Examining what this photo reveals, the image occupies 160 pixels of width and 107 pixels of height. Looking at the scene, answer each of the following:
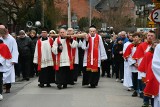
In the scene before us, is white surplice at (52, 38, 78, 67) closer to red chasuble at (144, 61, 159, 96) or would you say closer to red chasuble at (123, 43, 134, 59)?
red chasuble at (123, 43, 134, 59)

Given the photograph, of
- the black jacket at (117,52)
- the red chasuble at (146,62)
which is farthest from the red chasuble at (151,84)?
the black jacket at (117,52)

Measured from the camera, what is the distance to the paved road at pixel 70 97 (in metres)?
11.3

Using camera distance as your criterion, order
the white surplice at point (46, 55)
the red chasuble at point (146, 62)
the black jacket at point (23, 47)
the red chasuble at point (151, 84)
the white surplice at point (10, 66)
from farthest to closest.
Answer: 1. the black jacket at point (23, 47)
2. the white surplice at point (46, 55)
3. the white surplice at point (10, 66)
4. the red chasuble at point (146, 62)
5. the red chasuble at point (151, 84)

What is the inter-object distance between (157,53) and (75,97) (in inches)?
201

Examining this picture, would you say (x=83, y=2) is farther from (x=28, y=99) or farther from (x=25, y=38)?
(x=28, y=99)

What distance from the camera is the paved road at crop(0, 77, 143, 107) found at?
1128cm

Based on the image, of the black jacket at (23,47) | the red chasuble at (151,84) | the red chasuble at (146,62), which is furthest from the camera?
the black jacket at (23,47)

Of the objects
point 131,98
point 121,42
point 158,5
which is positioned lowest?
point 131,98

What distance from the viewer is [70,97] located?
12.3 metres

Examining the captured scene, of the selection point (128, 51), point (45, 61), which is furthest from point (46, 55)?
point (128, 51)

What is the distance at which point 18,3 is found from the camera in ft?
134

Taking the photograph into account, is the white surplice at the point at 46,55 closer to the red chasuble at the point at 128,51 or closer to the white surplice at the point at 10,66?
the white surplice at the point at 10,66

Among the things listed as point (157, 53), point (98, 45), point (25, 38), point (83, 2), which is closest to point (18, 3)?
point (25, 38)

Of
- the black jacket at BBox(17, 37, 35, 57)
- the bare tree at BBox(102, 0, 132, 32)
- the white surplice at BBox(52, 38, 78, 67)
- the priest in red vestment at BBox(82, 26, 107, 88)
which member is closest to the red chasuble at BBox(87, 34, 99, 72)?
the priest in red vestment at BBox(82, 26, 107, 88)
